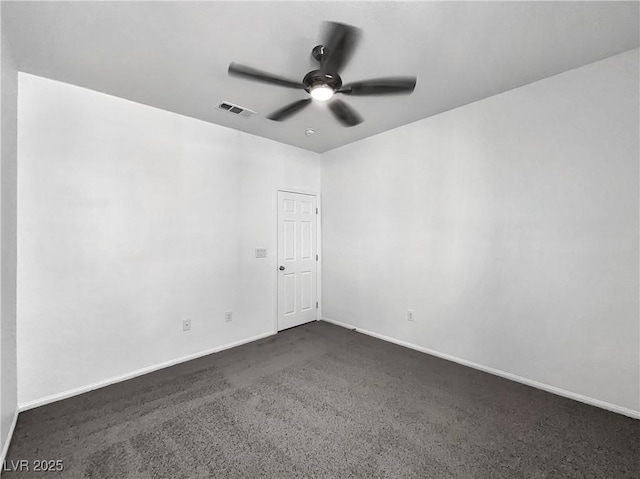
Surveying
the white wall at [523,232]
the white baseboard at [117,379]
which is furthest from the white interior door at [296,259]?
the white wall at [523,232]

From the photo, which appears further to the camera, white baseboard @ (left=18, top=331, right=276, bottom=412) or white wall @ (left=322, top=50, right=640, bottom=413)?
white baseboard @ (left=18, top=331, right=276, bottom=412)

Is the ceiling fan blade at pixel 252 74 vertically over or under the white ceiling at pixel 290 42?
under

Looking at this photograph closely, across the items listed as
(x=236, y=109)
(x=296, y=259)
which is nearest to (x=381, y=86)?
(x=236, y=109)

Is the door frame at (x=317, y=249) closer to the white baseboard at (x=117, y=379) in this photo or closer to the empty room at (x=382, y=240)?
the empty room at (x=382, y=240)

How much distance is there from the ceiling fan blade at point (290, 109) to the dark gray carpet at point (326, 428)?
247 centimetres

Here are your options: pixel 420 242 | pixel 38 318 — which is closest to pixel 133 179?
pixel 38 318

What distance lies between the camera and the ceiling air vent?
2.99 meters

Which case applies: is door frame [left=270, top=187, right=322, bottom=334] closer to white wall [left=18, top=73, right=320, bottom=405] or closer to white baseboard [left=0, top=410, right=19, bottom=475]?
white wall [left=18, top=73, right=320, bottom=405]

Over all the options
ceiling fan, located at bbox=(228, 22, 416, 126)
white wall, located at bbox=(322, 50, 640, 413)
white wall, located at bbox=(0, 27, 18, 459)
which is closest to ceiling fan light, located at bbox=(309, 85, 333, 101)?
ceiling fan, located at bbox=(228, 22, 416, 126)

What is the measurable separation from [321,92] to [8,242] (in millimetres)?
2461

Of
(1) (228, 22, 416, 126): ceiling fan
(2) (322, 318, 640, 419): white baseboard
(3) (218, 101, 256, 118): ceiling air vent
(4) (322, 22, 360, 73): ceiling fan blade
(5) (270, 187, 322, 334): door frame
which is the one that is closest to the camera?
(4) (322, 22, 360, 73): ceiling fan blade

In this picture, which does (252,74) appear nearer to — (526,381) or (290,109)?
(290,109)

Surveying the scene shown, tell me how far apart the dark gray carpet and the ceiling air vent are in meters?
2.74

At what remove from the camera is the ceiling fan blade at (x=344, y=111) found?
2339 millimetres
